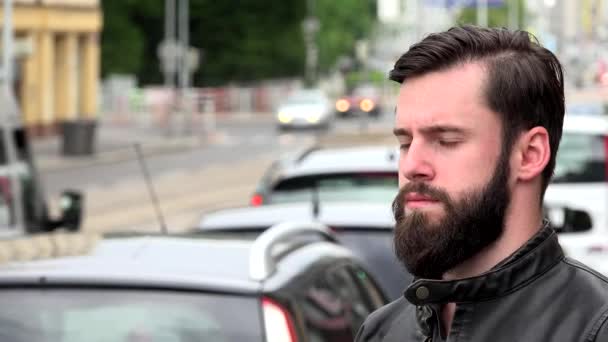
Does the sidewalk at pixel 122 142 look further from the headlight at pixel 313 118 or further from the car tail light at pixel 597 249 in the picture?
the car tail light at pixel 597 249

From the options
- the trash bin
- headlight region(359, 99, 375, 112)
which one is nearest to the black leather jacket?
the trash bin

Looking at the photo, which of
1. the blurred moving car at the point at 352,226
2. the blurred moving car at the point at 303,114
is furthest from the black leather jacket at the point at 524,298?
the blurred moving car at the point at 303,114

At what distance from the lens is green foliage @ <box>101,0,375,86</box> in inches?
3152

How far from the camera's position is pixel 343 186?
428 inches

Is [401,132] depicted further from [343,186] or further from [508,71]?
[343,186]

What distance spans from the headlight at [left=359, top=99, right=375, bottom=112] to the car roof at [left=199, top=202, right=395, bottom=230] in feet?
207

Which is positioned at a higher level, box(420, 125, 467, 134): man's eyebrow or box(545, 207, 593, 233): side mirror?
box(420, 125, 467, 134): man's eyebrow

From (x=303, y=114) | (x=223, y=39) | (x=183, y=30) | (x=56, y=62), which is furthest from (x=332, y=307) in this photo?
(x=223, y=39)

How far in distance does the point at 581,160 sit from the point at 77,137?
30190 mm

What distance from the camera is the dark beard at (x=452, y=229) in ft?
9.13

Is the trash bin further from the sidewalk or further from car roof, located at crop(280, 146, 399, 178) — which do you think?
car roof, located at crop(280, 146, 399, 178)

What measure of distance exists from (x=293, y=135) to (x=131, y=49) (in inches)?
735

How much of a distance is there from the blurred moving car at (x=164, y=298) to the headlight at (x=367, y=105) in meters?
66.9

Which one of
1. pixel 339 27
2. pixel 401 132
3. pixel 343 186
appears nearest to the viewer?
pixel 401 132
